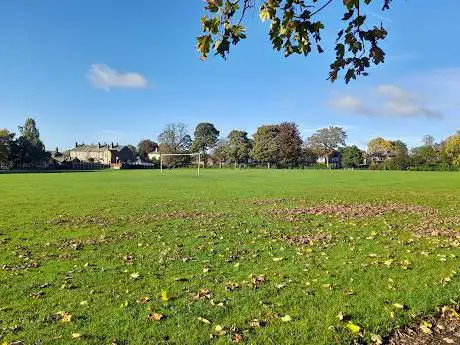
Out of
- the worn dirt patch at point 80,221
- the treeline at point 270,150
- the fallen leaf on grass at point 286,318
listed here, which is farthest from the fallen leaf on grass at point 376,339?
the treeline at point 270,150

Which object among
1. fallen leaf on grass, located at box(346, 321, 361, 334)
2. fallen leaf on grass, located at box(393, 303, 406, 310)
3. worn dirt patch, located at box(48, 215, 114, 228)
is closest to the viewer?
fallen leaf on grass, located at box(346, 321, 361, 334)

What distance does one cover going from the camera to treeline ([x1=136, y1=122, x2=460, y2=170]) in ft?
403

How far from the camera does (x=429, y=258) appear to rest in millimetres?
10078

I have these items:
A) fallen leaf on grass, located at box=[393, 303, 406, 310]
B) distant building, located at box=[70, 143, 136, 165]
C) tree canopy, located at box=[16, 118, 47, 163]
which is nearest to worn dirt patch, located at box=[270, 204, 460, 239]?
fallen leaf on grass, located at box=[393, 303, 406, 310]

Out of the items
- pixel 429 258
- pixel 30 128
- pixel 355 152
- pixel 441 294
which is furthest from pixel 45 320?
pixel 30 128

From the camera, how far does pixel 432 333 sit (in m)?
5.92

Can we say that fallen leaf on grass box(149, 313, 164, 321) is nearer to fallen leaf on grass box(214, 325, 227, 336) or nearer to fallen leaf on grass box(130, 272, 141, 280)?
fallen leaf on grass box(214, 325, 227, 336)

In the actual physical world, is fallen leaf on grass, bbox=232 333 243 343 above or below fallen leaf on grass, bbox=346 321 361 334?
below

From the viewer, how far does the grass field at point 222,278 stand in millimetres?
6059

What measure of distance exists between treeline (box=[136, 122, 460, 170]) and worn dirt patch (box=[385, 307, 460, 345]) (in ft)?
352

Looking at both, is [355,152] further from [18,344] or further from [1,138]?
[18,344]

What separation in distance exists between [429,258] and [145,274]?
249 inches

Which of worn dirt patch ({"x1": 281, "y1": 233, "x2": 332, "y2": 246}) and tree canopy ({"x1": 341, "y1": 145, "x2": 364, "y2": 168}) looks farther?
tree canopy ({"x1": 341, "y1": 145, "x2": 364, "y2": 168})

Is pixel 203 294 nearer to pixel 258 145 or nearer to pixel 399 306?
pixel 399 306
